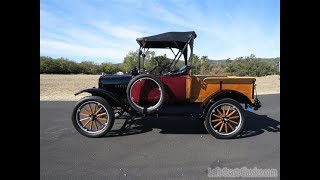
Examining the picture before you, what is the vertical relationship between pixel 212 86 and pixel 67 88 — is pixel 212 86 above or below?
above

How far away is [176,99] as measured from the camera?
20.2 feet

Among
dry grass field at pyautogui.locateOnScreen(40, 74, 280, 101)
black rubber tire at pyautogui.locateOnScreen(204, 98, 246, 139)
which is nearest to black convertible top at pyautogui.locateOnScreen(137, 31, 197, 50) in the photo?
black rubber tire at pyautogui.locateOnScreen(204, 98, 246, 139)

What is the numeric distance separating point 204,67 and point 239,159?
3383cm

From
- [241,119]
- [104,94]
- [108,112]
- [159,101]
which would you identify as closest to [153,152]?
[159,101]

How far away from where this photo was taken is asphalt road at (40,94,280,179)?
409 centimetres

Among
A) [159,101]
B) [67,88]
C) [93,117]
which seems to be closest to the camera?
[159,101]

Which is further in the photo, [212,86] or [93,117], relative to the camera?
[212,86]

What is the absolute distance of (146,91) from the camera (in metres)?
6.04

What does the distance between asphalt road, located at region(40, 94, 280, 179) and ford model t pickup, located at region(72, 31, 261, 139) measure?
0.31 metres

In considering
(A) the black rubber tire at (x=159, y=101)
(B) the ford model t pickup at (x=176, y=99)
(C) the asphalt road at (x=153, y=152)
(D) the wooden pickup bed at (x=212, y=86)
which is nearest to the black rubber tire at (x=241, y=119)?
(B) the ford model t pickup at (x=176, y=99)

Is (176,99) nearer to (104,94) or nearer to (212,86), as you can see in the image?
(212,86)

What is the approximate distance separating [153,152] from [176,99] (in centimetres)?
156

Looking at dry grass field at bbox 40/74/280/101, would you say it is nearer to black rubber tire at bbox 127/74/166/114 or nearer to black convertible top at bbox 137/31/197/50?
black convertible top at bbox 137/31/197/50
